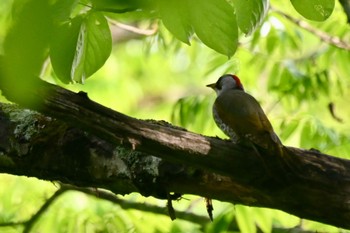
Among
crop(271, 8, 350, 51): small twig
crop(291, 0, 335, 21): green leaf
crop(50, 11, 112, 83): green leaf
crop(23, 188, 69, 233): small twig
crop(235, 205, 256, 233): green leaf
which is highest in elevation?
crop(291, 0, 335, 21): green leaf

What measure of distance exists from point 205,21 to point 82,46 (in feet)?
2.10

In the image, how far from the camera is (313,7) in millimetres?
1382

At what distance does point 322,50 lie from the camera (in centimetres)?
453

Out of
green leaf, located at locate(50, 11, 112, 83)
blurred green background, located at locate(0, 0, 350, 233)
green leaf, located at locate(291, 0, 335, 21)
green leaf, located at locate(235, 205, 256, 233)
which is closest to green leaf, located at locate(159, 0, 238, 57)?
green leaf, located at locate(291, 0, 335, 21)

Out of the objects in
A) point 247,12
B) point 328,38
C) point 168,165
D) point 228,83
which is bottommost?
point 228,83

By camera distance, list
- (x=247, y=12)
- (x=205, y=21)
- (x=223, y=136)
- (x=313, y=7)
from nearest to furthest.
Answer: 1. (x=205, y=21)
2. (x=313, y=7)
3. (x=247, y=12)
4. (x=223, y=136)

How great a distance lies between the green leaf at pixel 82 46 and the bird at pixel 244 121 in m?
0.81

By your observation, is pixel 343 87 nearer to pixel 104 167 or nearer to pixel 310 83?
pixel 310 83

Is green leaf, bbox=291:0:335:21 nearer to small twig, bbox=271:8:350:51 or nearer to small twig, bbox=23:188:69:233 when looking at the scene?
small twig, bbox=23:188:69:233

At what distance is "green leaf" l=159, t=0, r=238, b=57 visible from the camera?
1.05 m

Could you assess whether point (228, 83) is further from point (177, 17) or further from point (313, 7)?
point (177, 17)

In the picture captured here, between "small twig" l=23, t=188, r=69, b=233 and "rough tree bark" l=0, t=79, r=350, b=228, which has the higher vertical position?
"rough tree bark" l=0, t=79, r=350, b=228

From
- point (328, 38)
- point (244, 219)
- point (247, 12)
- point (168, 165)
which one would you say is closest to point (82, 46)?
point (247, 12)

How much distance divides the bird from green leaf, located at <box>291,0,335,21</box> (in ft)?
3.56
